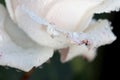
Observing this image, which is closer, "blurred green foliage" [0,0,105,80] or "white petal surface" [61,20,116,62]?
"white petal surface" [61,20,116,62]

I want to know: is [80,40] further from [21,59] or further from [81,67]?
[81,67]

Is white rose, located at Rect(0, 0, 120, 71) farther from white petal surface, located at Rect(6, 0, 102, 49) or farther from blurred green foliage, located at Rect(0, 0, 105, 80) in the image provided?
blurred green foliage, located at Rect(0, 0, 105, 80)

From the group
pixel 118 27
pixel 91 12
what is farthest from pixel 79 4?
pixel 118 27

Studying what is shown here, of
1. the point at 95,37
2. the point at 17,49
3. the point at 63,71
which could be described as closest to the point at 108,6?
the point at 95,37

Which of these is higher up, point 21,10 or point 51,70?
point 51,70

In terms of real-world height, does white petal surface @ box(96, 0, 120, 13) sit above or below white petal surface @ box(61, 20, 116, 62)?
above

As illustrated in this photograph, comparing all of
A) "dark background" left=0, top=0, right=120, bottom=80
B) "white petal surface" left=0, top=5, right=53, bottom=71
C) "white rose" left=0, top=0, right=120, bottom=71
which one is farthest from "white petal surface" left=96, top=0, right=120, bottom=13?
"dark background" left=0, top=0, right=120, bottom=80

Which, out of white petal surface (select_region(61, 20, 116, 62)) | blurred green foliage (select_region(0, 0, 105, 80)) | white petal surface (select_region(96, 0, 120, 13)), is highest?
blurred green foliage (select_region(0, 0, 105, 80))

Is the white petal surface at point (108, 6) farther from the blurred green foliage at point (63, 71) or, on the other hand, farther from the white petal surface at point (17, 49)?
the blurred green foliage at point (63, 71)

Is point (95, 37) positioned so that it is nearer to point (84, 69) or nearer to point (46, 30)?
point (46, 30)
